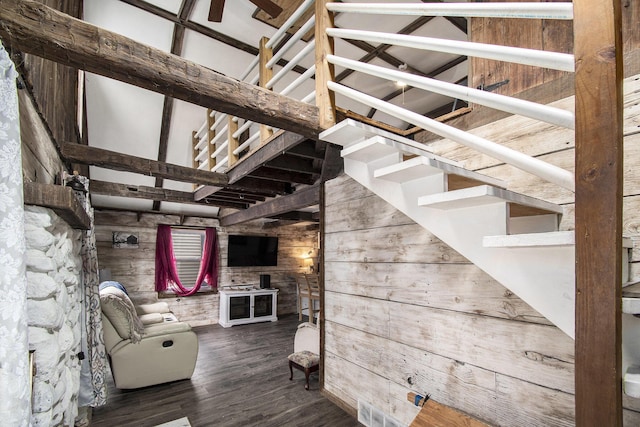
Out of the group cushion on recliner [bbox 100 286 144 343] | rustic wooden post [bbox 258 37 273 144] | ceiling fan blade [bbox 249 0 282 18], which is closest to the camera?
ceiling fan blade [bbox 249 0 282 18]

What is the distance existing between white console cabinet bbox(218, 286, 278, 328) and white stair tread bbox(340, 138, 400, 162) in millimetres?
5368

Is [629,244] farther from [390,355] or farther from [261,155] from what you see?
[261,155]

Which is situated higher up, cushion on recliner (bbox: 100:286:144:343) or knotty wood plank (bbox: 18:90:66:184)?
knotty wood plank (bbox: 18:90:66:184)

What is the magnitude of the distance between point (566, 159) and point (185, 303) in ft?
21.4

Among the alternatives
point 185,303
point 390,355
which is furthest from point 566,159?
point 185,303

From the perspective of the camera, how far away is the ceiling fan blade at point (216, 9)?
244 centimetres

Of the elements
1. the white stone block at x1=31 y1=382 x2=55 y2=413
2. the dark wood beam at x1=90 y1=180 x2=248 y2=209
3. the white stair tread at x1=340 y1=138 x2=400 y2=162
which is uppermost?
the dark wood beam at x1=90 y1=180 x2=248 y2=209

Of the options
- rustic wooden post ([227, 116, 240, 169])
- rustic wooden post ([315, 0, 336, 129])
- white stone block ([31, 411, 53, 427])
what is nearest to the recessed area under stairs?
rustic wooden post ([315, 0, 336, 129])

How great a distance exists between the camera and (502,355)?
5.73 ft

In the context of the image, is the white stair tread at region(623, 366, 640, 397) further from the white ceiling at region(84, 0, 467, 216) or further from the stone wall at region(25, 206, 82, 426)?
the white ceiling at region(84, 0, 467, 216)

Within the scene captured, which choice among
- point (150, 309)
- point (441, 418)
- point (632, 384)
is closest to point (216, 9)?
point (632, 384)

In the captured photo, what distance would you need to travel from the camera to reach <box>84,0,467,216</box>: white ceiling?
3361 millimetres

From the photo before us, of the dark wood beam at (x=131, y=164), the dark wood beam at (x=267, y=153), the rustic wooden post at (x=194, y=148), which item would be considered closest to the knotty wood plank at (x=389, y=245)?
the dark wood beam at (x=267, y=153)

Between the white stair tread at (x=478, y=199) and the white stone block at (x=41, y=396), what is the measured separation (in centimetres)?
190
